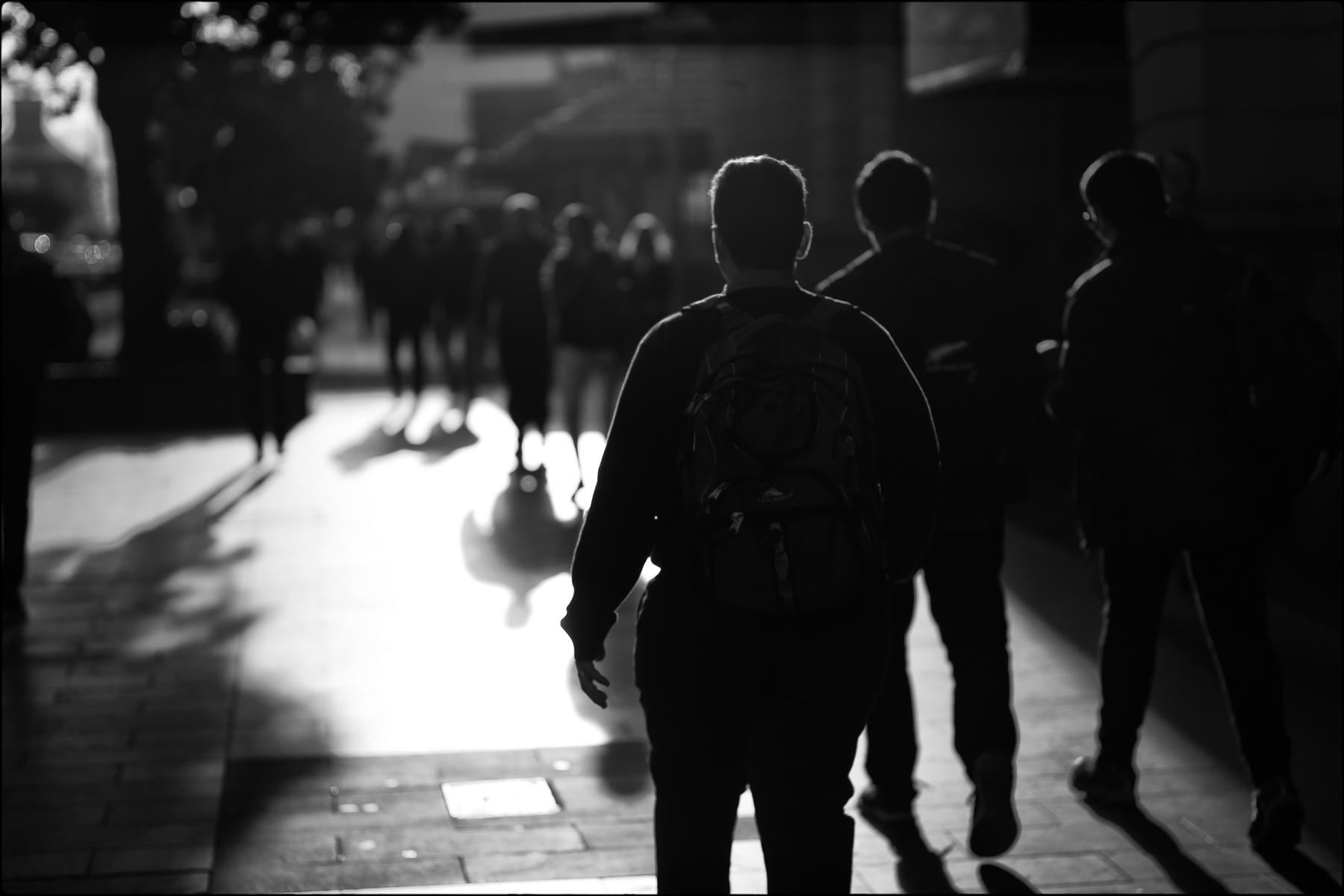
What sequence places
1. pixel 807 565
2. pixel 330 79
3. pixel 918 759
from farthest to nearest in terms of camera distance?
1. pixel 330 79
2. pixel 918 759
3. pixel 807 565

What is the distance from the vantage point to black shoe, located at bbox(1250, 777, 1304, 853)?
5.37 m

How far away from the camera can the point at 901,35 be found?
654 inches

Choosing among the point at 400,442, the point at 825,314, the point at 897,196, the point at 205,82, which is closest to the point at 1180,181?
the point at 897,196

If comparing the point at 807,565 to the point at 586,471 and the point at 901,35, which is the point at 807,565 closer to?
the point at 586,471

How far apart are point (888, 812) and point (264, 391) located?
1009 centimetres

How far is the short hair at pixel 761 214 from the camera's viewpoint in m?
3.65

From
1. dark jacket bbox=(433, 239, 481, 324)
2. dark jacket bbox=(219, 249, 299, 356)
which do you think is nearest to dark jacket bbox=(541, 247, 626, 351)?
dark jacket bbox=(219, 249, 299, 356)

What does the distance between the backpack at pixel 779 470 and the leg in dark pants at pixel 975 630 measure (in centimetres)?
186

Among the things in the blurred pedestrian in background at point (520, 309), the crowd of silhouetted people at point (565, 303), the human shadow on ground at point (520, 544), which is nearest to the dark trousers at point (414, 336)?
the crowd of silhouetted people at point (565, 303)

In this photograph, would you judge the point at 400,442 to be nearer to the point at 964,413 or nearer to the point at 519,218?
the point at 519,218

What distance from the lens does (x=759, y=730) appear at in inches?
145

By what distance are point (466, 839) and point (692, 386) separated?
2.32 m

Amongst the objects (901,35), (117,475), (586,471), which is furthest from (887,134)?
(117,475)

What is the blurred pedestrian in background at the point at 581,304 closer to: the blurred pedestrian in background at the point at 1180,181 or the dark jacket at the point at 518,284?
the dark jacket at the point at 518,284
